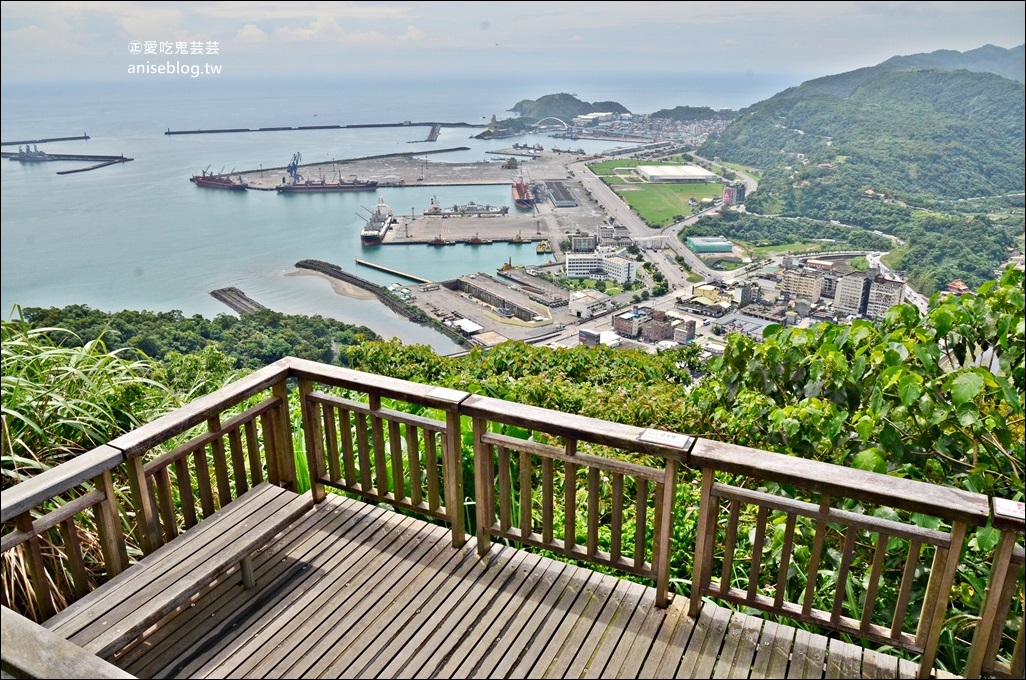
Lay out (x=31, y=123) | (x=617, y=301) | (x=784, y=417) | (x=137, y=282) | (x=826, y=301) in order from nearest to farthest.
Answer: (x=784, y=417) < (x=826, y=301) < (x=617, y=301) < (x=137, y=282) < (x=31, y=123)

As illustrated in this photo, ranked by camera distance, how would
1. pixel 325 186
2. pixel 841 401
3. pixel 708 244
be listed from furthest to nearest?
pixel 325 186
pixel 708 244
pixel 841 401

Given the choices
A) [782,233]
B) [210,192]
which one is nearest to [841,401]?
[782,233]

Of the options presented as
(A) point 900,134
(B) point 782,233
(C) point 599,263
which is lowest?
(C) point 599,263

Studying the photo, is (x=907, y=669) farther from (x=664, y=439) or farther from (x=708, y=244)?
(x=708, y=244)

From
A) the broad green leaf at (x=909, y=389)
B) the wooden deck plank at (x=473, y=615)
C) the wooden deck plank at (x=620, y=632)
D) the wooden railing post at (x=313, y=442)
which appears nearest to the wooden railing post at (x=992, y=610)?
the broad green leaf at (x=909, y=389)

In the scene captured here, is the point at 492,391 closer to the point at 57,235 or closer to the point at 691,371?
the point at 691,371

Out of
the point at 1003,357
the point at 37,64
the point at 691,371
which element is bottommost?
the point at 691,371

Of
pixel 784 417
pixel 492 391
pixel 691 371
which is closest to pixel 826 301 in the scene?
pixel 691 371
